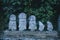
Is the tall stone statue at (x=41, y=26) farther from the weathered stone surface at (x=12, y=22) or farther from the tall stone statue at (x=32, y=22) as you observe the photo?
the weathered stone surface at (x=12, y=22)

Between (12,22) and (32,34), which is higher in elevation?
(12,22)

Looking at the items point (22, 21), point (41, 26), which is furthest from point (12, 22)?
point (41, 26)

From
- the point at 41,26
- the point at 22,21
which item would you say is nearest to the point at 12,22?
the point at 22,21

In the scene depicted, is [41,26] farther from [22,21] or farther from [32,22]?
A: [22,21]

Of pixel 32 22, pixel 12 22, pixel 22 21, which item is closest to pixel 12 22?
pixel 12 22

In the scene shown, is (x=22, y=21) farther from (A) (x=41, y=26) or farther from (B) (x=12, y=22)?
(A) (x=41, y=26)

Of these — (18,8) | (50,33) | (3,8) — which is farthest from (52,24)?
(3,8)

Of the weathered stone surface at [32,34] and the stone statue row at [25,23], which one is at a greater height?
the stone statue row at [25,23]

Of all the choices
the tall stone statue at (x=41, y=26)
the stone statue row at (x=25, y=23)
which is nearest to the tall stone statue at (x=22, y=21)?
the stone statue row at (x=25, y=23)

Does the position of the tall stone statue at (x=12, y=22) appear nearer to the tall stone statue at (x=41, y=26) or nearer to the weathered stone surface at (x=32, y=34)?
the weathered stone surface at (x=32, y=34)

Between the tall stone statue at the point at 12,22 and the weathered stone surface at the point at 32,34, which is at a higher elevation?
the tall stone statue at the point at 12,22

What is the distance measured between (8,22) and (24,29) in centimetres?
31

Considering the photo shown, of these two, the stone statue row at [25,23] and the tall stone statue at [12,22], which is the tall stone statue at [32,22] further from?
the tall stone statue at [12,22]

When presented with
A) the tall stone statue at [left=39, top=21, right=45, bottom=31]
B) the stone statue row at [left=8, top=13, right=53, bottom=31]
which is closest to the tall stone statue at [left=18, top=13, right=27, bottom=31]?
the stone statue row at [left=8, top=13, right=53, bottom=31]
